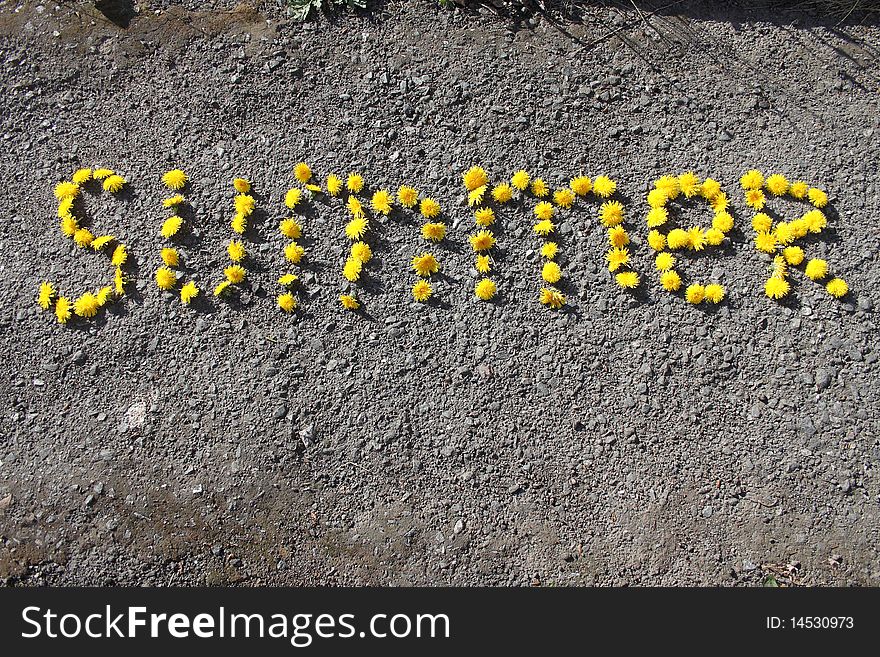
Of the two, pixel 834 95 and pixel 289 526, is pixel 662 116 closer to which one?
pixel 834 95

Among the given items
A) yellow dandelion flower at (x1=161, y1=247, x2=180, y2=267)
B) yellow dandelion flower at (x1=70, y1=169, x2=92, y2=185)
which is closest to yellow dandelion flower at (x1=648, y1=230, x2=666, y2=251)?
yellow dandelion flower at (x1=161, y1=247, x2=180, y2=267)

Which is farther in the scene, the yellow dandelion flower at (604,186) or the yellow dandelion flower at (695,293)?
the yellow dandelion flower at (604,186)

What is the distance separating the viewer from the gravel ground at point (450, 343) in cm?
387

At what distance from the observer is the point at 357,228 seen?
160 inches

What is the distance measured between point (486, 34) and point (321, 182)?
5.52 ft

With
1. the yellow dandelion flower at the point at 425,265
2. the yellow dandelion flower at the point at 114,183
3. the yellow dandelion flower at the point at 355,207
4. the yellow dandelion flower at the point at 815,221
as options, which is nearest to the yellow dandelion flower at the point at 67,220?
the yellow dandelion flower at the point at 114,183

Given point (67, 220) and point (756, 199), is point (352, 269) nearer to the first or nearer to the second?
point (67, 220)

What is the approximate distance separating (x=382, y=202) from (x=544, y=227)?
3.87 ft

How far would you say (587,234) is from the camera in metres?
4.04

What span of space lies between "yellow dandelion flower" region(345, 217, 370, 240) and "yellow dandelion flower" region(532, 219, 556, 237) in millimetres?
1228

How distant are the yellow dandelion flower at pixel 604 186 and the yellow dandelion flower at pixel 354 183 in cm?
170

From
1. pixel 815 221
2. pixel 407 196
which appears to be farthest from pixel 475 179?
pixel 815 221

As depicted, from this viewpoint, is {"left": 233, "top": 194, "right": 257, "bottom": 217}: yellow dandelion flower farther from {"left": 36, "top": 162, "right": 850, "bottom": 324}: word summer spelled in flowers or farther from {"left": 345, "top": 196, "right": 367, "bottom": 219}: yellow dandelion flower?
{"left": 345, "top": 196, "right": 367, "bottom": 219}: yellow dandelion flower

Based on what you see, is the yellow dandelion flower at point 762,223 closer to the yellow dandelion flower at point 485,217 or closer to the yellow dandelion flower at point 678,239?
the yellow dandelion flower at point 678,239
